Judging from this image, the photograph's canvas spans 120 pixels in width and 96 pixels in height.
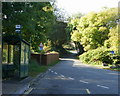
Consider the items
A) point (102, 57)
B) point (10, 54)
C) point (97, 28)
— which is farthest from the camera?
point (97, 28)

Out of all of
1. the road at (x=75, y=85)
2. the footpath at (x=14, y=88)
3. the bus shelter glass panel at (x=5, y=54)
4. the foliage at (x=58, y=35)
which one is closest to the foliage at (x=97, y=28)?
the foliage at (x=58, y=35)

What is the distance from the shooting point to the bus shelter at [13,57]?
46.2 feet

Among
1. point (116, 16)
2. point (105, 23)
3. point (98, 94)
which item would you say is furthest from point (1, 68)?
point (105, 23)

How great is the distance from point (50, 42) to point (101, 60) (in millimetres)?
24742

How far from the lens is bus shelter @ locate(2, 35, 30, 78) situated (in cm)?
1409

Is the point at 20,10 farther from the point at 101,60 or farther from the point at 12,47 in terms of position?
the point at 101,60

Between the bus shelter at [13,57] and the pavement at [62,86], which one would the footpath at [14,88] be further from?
the bus shelter at [13,57]

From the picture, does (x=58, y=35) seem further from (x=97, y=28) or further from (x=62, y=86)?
(x=62, y=86)

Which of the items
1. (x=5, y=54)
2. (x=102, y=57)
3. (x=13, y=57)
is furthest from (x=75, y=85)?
(x=102, y=57)

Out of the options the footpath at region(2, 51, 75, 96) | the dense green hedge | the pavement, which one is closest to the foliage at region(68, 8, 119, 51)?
the dense green hedge

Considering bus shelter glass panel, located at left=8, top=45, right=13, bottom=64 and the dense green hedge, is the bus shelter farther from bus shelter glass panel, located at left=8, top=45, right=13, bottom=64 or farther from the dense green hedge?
the dense green hedge

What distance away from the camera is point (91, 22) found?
4772cm

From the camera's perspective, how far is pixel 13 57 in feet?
50.9

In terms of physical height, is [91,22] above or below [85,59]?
above
